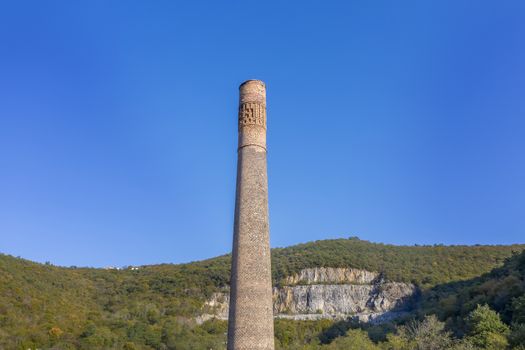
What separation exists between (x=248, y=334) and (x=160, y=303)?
53.5 m

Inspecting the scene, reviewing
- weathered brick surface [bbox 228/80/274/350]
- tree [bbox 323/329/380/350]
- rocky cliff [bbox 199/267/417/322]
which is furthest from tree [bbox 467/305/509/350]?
rocky cliff [bbox 199/267/417/322]

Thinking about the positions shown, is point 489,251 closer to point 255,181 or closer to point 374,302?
point 374,302

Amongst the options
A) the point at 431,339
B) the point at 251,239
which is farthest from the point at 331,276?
the point at 251,239

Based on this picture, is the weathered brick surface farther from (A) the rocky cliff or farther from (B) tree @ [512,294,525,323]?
(A) the rocky cliff

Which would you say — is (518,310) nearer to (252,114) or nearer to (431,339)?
(431,339)

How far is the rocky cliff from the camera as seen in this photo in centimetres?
7192

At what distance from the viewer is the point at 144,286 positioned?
70875 millimetres

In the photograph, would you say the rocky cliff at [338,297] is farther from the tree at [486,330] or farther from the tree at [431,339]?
the tree at [486,330]

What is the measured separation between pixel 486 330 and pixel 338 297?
148 ft

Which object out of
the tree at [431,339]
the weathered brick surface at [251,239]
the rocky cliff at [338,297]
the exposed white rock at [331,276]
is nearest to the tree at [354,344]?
the tree at [431,339]

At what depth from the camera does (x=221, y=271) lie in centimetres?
7475

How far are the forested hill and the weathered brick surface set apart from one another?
29.9 meters

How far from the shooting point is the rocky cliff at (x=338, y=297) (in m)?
71.9

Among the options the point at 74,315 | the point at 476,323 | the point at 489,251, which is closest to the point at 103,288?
the point at 74,315
